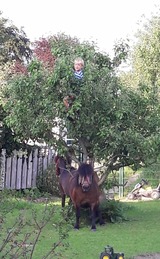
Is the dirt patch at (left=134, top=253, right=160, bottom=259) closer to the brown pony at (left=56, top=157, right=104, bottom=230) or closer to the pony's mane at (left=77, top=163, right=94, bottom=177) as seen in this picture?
the brown pony at (left=56, top=157, right=104, bottom=230)

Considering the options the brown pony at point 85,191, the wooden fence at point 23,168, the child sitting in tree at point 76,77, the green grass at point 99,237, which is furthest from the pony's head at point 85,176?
the wooden fence at point 23,168

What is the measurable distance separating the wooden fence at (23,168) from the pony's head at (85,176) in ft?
24.4

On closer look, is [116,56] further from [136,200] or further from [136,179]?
[136,179]

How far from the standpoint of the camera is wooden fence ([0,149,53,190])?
63.3ft

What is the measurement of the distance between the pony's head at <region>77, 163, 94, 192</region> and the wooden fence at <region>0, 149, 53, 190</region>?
7.43 m

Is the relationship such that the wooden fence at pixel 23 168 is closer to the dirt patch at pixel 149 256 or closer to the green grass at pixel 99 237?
the green grass at pixel 99 237

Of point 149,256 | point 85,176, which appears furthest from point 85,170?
point 149,256

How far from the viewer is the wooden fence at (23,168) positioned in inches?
759

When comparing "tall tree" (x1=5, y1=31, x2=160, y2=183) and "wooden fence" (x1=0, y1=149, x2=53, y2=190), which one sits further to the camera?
"wooden fence" (x1=0, y1=149, x2=53, y2=190)

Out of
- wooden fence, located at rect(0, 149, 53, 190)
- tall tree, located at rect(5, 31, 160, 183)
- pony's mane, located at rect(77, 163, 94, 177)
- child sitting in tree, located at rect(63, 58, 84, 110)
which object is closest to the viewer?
child sitting in tree, located at rect(63, 58, 84, 110)

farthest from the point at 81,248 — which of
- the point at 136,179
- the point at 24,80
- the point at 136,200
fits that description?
the point at 136,179

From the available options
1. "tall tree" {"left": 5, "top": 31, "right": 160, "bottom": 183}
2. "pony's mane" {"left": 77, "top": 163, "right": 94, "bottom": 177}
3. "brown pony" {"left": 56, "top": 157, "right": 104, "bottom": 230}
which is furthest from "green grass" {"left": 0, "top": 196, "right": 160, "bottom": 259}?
"tall tree" {"left": 5, "top": 31, "right": 160, "bottom": 183}

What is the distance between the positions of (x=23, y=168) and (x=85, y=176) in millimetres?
8725

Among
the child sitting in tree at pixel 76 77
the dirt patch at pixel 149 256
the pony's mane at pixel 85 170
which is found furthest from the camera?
the pony's mane at pixel 85 170
